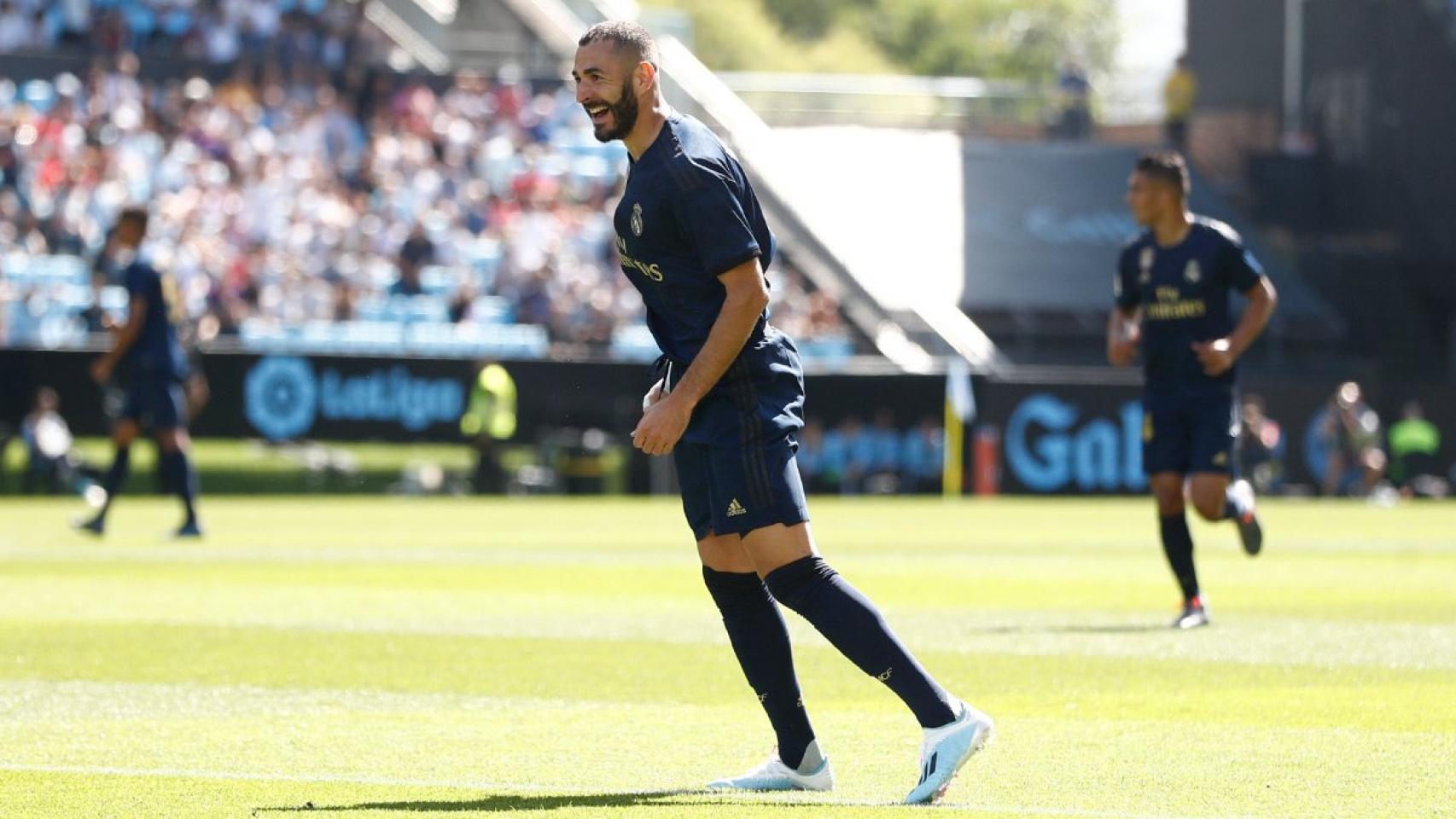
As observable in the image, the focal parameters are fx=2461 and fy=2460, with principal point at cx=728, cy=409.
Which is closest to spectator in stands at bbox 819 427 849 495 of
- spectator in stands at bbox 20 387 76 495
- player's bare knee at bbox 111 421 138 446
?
spectator in stands at bbox 20 387 76 495

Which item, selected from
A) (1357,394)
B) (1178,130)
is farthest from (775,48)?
(1357,394)

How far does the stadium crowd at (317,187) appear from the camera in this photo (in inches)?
1244

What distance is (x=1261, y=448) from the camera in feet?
119

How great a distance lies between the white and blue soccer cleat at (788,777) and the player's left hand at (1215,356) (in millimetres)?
5899

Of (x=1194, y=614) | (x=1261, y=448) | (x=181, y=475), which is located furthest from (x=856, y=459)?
(x=1194, y=614)

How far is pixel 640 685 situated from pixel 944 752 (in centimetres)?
330

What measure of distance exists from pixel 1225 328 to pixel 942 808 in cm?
659

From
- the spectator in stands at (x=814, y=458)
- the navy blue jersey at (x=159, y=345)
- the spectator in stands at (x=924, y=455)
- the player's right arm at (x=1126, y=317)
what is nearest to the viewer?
the player's right arm at (x=1126, y=317)

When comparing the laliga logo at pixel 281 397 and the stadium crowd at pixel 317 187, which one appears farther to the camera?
the stadium crowd at pixel 317 187

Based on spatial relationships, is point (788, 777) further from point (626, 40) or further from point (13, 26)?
point (13, 26)

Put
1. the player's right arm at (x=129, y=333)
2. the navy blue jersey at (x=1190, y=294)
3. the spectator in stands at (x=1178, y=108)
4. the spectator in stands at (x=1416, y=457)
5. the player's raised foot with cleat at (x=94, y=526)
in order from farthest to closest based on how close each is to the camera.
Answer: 1. the spectator in stands at (x=1178, y=108)
2. the spectator in stands at (x=1416, y=457)
3. the player's raised foot with cleat at (x=94, y=526)
4. the player's right arm at (x=129, y=333)
5. the navy blue jersey at (x=1190, y=294)

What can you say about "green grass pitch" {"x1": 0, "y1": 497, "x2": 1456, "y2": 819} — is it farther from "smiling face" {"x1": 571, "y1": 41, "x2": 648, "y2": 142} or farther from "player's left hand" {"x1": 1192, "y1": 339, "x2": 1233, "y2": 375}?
"smiling face" {"x1": 571, "y1": 41, "x2": 648, "y2": 142}

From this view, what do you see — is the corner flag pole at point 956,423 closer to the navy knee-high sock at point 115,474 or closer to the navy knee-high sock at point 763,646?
the navy knee-high sock at point 115,474

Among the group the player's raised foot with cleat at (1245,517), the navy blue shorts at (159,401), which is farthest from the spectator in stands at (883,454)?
the player's raised foot with cleat at (1245,517)
